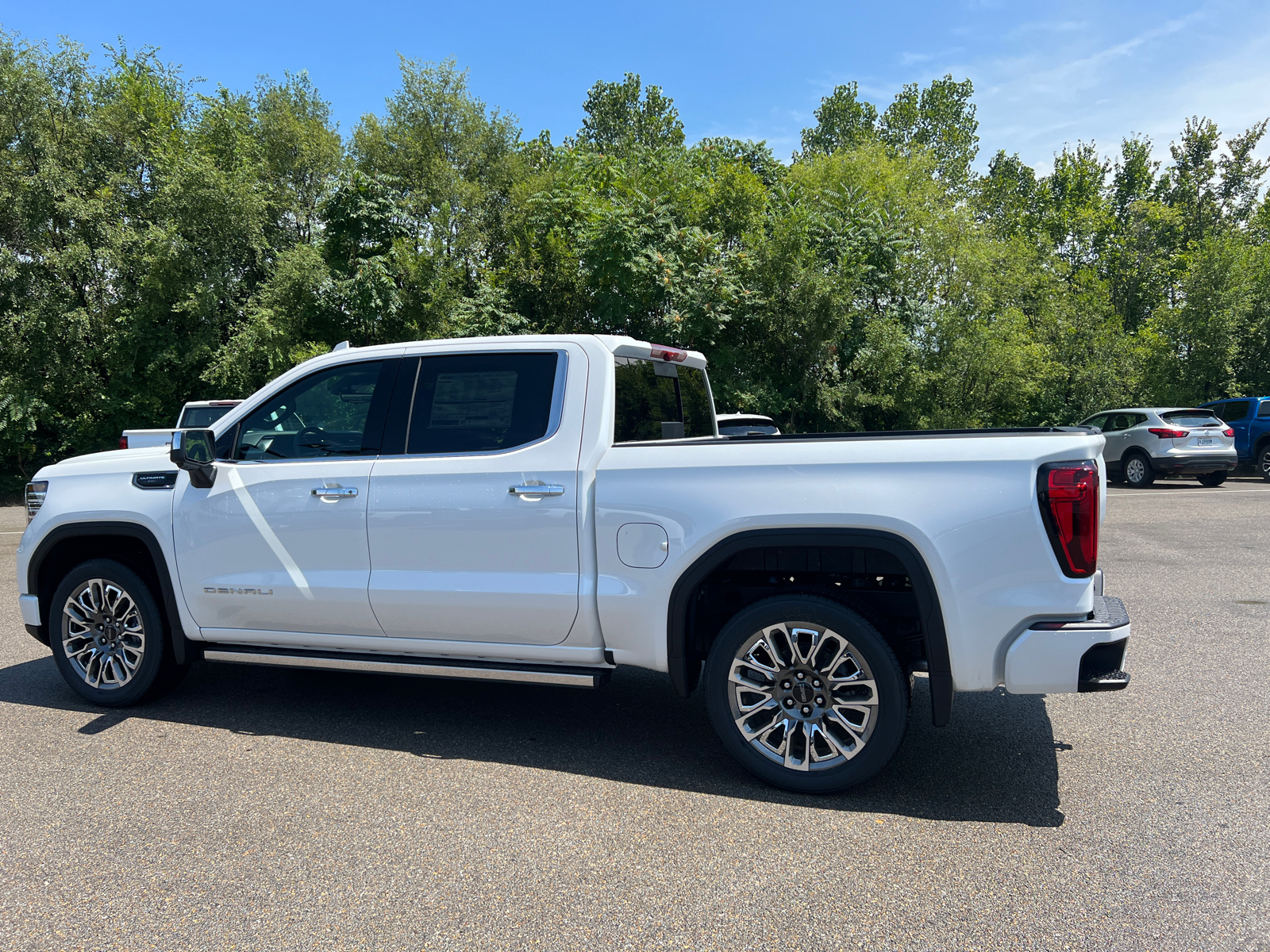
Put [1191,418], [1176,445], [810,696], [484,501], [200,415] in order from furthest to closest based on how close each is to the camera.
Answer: [1191,418], [1176,445], [200,415], [484,501], [810,696]

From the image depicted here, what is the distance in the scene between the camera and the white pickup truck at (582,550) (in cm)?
357

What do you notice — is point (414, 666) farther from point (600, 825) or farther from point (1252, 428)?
point (1252, 428)

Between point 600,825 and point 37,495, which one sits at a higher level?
point 37,495

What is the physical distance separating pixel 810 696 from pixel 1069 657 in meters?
1.03

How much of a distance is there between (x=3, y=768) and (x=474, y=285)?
20717 mm

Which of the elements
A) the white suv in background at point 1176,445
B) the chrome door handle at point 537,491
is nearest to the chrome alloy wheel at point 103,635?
the chrome door handle at point 537,491

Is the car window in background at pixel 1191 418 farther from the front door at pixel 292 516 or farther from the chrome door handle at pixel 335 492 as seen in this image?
the chrome door handle at pixel 335 492

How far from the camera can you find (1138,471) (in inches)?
730

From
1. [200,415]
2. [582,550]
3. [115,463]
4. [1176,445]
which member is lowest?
[1176,445]

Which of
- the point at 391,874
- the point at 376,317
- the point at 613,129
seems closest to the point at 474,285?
the point at 376,317

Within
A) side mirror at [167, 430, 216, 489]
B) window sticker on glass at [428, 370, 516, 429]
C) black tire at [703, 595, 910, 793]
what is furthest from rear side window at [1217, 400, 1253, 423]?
side mirror at [167, 430, 216, 489]

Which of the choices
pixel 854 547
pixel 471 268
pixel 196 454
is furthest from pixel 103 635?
pixel 471 268

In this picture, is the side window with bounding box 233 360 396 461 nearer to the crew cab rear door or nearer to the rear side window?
the crew cab rear door

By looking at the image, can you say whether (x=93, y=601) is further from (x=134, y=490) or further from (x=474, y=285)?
(x=474, y=285)
